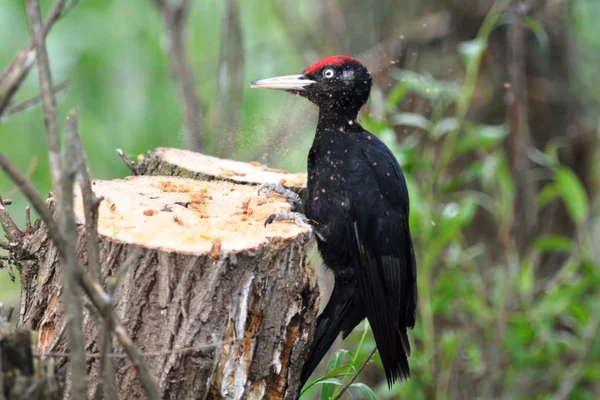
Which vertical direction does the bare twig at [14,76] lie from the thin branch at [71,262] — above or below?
above

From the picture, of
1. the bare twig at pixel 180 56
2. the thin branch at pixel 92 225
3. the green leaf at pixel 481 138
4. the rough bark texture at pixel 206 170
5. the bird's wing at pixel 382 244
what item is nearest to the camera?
the thin branch at pixel 92 225

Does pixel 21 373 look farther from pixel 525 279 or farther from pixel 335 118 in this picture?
pixel 525 279

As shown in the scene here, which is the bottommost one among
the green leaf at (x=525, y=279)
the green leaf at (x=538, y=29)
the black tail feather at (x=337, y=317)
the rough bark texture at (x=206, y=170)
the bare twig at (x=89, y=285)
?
the green leaf at (x=525, y=279)

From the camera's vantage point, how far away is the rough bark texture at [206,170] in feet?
8.77

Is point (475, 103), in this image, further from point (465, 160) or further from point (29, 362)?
point (29, 362)

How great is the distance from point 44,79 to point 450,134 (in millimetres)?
2848

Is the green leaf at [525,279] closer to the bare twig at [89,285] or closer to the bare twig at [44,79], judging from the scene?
the bare twig at [89,285]

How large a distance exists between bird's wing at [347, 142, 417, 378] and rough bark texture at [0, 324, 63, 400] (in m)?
1.27

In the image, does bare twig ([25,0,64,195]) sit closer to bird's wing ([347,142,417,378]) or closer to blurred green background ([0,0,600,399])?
bird's wing ([347,142,417,378])

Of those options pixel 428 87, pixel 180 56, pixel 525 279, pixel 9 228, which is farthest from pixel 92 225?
pixel 180 56

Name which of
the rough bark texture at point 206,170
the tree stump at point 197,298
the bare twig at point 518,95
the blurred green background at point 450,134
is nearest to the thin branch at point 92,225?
the tree stump at point 197,298

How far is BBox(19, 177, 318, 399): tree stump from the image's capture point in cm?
180

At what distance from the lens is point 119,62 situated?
19.8 ft

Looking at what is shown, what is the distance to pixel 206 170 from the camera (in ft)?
8.91
